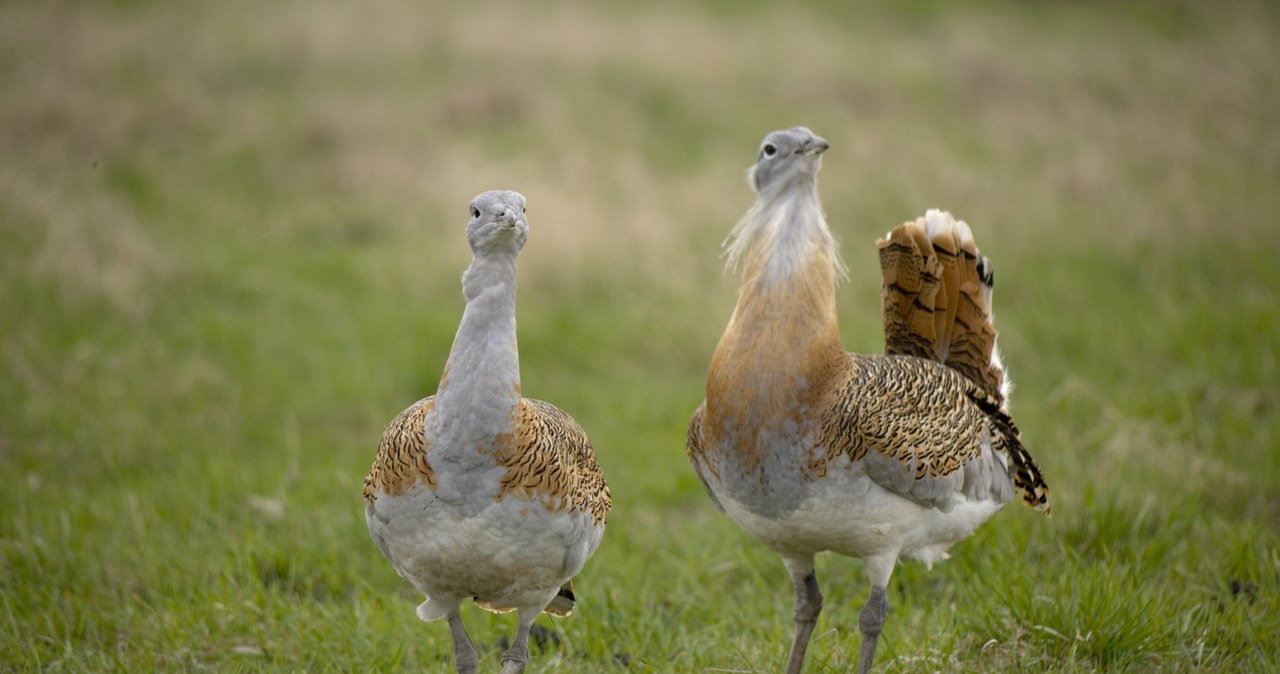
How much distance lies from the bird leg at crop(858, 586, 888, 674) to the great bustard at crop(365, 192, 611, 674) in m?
0.99

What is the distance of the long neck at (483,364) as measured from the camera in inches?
138

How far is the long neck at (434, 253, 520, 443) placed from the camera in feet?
11.5

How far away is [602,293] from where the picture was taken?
28.9ft

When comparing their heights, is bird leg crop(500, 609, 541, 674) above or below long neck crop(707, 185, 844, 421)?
below

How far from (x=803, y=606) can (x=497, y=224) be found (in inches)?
68.5

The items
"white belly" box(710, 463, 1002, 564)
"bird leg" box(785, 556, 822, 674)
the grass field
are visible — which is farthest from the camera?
the grass field

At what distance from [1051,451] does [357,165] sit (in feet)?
23.4

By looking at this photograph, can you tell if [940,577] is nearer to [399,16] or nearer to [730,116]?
[730,116]

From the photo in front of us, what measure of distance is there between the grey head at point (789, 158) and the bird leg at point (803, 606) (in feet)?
4.24

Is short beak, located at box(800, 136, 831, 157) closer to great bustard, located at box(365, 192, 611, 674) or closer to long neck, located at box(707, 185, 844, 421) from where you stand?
long neck, located at box(707, 185, 844, 421)

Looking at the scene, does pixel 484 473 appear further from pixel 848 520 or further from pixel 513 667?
pixel 848 520

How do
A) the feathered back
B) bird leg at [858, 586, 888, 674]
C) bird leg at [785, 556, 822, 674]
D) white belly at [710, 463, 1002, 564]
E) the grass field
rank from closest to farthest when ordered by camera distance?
1. white belly at [710, 463, 1002, 564]
2. bird leg at [858, 586, 888, 674]
3. bird leg at [785, 556, 822, 674]
4. the feathered back
5. the grass field

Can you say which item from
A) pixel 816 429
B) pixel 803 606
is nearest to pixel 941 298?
pixel 816 429

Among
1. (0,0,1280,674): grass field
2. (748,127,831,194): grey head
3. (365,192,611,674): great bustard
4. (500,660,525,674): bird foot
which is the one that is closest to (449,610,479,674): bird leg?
(500,660,525,674): bird foot
